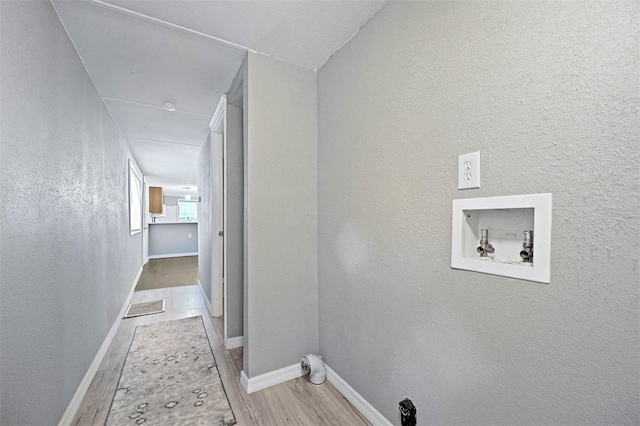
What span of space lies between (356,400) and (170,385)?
1.27 meters

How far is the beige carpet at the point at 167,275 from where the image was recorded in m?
4.68

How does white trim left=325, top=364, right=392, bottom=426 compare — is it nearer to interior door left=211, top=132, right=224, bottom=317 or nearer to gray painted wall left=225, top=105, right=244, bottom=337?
gray painted wall left=225, top=105, right=244, bottom=337

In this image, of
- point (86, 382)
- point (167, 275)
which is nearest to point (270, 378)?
point (86, 382)

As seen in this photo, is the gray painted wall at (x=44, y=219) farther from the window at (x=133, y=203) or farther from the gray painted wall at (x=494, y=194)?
the window at (x=133, y=203)

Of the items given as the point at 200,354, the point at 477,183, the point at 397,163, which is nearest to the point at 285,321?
the point at 200,354

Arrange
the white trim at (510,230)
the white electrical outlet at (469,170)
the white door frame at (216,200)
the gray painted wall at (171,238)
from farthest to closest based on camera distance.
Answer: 1. the gray painted wall at (171,238)
2. the white door frame at (216,200)
3. the white electrical outlet at (469,170)
4. the white trim at (510,230)

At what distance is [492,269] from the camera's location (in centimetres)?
95

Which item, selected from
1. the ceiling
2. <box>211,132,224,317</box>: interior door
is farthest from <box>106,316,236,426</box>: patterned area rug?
the ceiling

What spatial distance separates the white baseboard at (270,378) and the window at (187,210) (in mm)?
11673

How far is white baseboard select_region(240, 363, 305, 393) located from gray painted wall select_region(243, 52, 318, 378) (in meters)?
0.03

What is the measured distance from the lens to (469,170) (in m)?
1.02

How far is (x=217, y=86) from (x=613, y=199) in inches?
99.9

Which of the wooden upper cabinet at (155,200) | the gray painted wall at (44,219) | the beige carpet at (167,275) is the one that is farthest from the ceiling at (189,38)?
the wooden upper cabinet at (155,200)

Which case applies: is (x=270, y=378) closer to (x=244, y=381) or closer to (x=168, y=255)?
(x=244, y=381)
